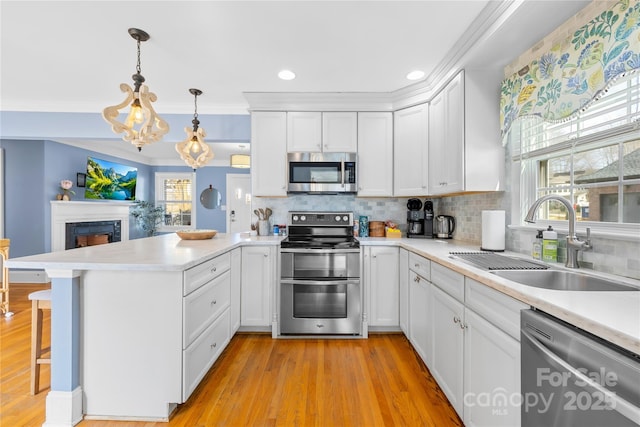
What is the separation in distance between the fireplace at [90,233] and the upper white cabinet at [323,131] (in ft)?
14.6

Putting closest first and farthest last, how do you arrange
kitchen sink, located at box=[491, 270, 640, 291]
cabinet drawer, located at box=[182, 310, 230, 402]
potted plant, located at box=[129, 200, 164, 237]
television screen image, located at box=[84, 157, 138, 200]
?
kitchen sink, located at box=[491, 270, 640, 291] < cabinet drawer, located at box=[182, 310, 230, 402] < television screen image, located at box=[84, 157, 138, 200] < potted plant, located at box=[129, 200, 164, 237]

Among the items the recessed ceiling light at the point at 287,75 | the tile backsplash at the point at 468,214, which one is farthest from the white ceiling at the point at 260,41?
the tile backsplash at the point at 468,214

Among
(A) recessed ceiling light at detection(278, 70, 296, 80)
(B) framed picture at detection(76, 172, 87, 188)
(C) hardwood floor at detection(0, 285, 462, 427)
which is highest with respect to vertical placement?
(A) recessed ceiling light at detection(278, 70, 296, 80)

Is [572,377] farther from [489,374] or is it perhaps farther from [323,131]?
[323,131]

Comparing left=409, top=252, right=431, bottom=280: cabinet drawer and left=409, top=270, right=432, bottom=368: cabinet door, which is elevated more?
left=409, top=252, right=431, bottom=280: cabinet drawer

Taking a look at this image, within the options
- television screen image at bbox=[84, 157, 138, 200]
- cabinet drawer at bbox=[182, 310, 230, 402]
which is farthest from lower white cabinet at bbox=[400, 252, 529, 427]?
television screen image at bbox=[84, 157, 138, 200]

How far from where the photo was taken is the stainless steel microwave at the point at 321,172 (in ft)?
10.1

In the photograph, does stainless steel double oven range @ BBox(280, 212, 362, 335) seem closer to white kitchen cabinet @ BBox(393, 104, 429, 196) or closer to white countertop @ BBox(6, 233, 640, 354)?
white countertop @ BBox(6, 233, 640, 354)

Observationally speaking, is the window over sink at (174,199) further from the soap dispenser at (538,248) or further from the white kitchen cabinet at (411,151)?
the soap dispenser at (538,248)

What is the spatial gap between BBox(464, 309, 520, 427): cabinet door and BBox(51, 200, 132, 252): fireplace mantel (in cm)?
595

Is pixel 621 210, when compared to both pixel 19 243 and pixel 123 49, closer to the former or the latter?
pixel 123 49

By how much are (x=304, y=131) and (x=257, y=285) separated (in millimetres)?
1667

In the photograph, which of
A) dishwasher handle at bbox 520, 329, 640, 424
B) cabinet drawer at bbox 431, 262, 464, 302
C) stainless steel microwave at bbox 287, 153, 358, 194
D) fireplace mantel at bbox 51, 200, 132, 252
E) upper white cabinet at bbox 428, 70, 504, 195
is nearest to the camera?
dishwasher handle at bbox 520, 329, 640, 424

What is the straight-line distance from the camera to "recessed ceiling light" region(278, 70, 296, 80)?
2.59 m
